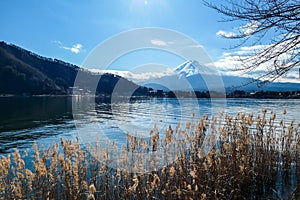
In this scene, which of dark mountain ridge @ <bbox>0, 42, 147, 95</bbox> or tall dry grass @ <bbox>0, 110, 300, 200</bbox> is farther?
dark mountain ridge @ <bbox>0, 42, 147, 95</bbox>

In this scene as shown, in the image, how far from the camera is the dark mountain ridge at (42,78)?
4466 inches

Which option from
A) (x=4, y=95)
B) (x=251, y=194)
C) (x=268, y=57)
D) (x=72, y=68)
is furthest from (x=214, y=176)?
(x=72, y=68)

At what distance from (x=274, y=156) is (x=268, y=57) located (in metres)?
4.23

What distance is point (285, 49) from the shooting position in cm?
525

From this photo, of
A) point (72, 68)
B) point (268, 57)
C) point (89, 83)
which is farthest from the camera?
point (72, 68)

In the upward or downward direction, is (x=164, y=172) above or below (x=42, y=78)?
below

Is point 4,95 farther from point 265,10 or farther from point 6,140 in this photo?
point 265,10

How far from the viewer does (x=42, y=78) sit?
4958 inches

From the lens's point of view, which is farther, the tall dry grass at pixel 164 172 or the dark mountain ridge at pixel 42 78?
the dark mountain ridge at pixel 42 78

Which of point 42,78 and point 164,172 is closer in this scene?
point 164,172

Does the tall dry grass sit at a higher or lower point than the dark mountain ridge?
lower

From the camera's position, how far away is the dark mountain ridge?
11344cm

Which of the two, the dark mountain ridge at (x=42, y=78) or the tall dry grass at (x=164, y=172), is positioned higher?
the dark mountain ridge at (x=42, y=78)

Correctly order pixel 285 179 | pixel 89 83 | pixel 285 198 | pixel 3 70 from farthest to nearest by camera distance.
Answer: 1. pixel 89 83
2. pixel 3 70
3. pixel 285 179
4. pixel 285 198
